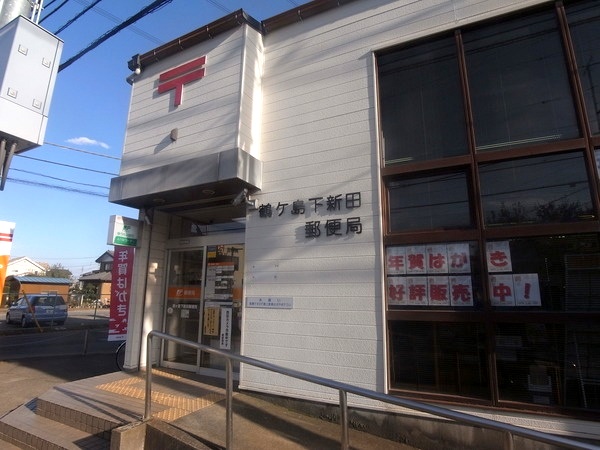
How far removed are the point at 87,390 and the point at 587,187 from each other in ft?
22.2

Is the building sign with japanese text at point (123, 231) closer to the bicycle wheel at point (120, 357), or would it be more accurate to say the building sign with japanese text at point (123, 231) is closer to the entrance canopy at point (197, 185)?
the entrance canopy at point (197, 185)

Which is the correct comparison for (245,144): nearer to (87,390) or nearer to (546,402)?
(87,390)

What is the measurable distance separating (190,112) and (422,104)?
12.2ft

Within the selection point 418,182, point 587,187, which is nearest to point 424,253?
point 418,182

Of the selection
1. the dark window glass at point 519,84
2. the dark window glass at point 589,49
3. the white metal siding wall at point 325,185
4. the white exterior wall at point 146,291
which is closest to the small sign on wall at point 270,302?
the white metal siding wall at point 325,185

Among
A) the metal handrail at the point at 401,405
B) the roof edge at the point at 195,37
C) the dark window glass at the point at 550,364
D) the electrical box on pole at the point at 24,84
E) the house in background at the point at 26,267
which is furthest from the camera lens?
the house in background at the point at 26,267

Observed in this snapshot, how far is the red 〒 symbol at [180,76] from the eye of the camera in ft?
21.6

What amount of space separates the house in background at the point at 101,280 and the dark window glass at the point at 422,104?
31.3m

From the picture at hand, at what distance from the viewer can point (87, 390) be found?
17.9 feet

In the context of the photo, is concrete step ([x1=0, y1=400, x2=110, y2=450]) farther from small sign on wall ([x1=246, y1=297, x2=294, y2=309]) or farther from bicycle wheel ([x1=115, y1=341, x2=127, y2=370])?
bicycle wheel ([x1=115, y1=341, x2=127, y2=370])

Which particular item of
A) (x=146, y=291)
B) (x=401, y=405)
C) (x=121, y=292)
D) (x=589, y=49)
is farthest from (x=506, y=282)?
(x=121, y=292)

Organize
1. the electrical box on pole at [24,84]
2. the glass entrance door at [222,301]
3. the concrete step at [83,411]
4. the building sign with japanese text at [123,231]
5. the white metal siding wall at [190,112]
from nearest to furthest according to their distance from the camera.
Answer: the electrical box on pole at [24,84], the concrete step at [83,411], the white metal siding wall at [190,112], the glass entrance door at [222,301], the building sign with japanese text at [123,231]

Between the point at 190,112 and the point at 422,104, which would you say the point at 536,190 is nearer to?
the point at 422,104

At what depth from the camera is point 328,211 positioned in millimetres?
5270
